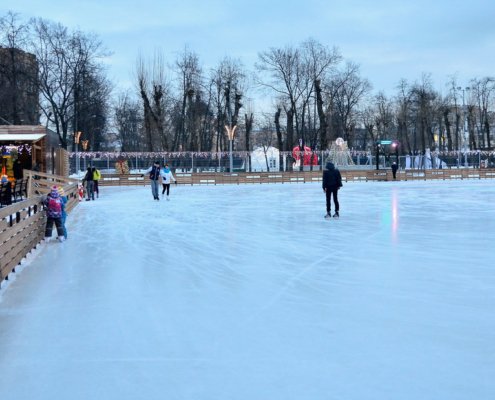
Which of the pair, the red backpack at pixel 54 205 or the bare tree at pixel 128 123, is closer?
the red backpack at pixel 54 205

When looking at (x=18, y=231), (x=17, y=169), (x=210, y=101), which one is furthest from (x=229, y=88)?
(x=18, y=231)

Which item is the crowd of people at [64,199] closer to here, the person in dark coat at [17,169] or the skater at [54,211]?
the skater at [54,211]

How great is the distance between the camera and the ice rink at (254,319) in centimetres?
372

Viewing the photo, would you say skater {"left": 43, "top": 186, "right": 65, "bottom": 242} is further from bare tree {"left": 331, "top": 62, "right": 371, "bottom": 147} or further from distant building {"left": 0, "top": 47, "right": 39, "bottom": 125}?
bare tree {"left": 331, "top": 62, "right": 371, "bottom": 147}

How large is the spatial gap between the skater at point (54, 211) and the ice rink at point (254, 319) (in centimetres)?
50

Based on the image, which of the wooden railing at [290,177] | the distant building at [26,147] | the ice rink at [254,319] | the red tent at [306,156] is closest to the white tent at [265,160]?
the red tent at [306,156]

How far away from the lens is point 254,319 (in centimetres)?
534

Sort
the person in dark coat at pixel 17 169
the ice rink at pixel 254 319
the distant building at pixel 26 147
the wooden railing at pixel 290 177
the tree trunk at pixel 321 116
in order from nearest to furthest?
the ice rink at pixel 254 319 → the distant building at pixel 26 147 → the person in dark coat at pixel 17 169 → the wooden railing at pixel 290 177 → the tree trunk at pixel 321 116

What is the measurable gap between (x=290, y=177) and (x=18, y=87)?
67.4 feet

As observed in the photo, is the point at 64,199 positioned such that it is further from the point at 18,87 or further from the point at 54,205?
the point at 18,87

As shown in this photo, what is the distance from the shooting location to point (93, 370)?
4.01 m

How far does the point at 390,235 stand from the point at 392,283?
4.86 metres

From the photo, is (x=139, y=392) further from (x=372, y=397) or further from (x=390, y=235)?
(x=390, y=235)

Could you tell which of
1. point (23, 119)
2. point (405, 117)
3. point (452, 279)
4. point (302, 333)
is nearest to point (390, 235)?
point (452, 279)
